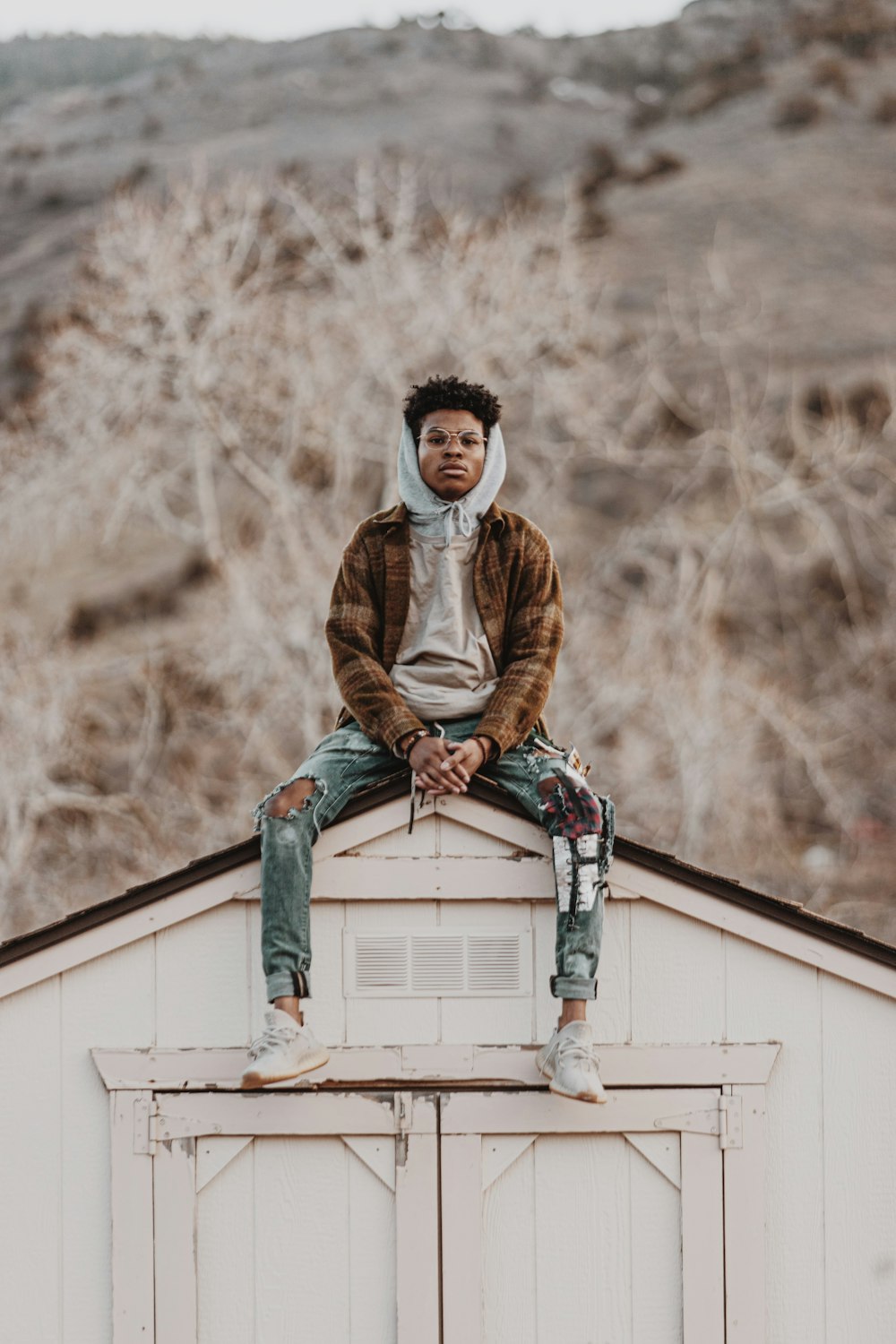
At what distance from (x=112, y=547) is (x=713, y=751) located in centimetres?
1718

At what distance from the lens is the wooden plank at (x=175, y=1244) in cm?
494

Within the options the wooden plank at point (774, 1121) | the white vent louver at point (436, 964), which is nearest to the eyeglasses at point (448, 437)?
the white vent louver at point (436, 964)

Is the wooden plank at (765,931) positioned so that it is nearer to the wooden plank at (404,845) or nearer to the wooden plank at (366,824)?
the wooden plank at (404,845)

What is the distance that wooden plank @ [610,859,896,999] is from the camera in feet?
16.2

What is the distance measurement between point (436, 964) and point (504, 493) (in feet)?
60.7

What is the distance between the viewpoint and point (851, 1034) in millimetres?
5027

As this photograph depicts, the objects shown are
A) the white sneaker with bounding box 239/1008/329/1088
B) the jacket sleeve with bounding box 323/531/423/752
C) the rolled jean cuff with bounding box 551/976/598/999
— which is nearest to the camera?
the white sneaker with bounding box 239/1008/329/1088

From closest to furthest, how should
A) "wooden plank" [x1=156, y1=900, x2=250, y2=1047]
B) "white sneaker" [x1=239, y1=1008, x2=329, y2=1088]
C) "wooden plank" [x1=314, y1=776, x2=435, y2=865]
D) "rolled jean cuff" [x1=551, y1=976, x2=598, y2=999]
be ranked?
"white sneaker" [x1=239, y1=1008, x2=329, y2=1088] → "rolled jean cuff" [x1=551, y1=976, x2=598, y2=999] → "wooden plank" [x1=314, y1=776, x2=435, y2=865] → "wooden plank" [x1=156, y1=900, x2=250, y2=1047]

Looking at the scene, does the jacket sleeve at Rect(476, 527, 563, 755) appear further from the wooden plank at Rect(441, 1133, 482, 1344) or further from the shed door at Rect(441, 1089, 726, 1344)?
the wooden plank at Rect(441, 1133, 482, 1344)

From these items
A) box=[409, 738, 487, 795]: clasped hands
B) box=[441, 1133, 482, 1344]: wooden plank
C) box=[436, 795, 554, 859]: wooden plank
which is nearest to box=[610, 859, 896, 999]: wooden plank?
box=[436, 795, 554, 859]: wooden plank

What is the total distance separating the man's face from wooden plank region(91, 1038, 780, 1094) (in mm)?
1885

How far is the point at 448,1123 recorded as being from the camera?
4.93 m

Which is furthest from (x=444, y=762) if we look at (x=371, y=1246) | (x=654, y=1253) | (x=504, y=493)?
(x=504, y=493)

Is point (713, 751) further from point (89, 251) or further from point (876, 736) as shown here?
point (89, 251)
